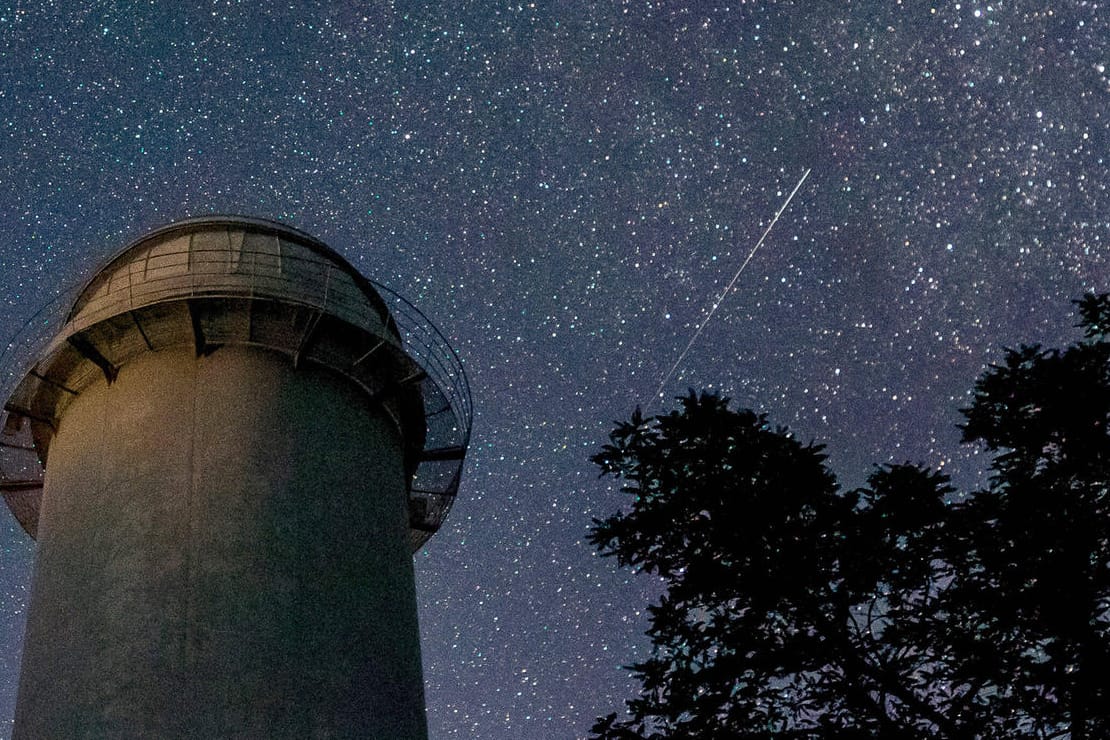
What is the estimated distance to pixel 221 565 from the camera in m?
11.0

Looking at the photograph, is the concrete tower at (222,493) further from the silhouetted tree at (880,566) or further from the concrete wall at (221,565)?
the silhouetted tree at (880,566)

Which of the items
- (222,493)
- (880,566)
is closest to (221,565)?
(222,493)

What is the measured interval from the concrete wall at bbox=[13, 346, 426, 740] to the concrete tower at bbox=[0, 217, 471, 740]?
0.02 m

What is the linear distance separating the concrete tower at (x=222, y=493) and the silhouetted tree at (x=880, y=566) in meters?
3.55

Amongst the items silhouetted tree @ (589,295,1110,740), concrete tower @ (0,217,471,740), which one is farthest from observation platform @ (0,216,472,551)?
silhouetted tree @ (589,295,1110,740)

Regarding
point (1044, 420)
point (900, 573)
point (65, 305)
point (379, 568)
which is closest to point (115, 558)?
point (379, 568)

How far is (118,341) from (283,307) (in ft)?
7.30

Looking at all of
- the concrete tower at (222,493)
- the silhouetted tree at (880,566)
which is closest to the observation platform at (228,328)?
the concrete tower at (222,493)

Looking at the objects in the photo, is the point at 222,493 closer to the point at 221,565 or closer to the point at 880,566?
the point at 221,565

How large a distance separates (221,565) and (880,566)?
7.03 m

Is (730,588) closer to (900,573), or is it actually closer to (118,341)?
(900,573)

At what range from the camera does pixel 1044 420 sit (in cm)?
988

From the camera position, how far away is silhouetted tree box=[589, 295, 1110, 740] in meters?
8.41

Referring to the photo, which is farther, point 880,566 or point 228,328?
point 228,328
